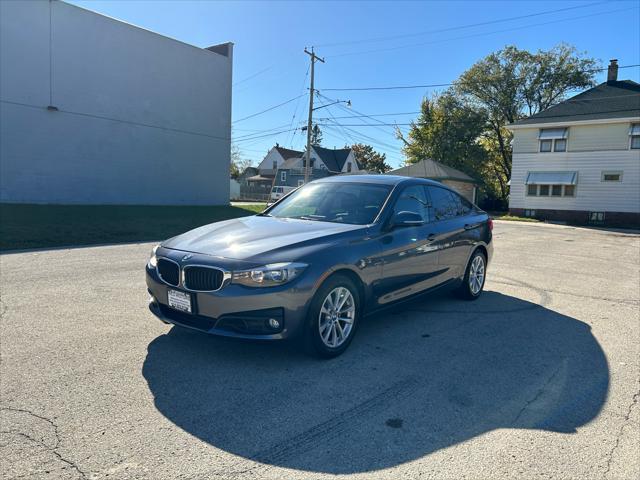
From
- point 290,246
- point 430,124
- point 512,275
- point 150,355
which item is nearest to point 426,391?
point 290,246

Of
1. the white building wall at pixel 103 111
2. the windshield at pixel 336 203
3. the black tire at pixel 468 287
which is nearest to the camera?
the windshield at pixel 336 203

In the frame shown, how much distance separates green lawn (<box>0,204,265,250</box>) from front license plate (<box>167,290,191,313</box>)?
27.7ft

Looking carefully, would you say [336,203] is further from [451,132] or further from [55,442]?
[451,132]

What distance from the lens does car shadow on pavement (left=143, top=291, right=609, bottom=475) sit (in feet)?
9.16

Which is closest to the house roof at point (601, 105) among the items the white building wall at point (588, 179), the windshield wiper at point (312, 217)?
the white building wall at point (588, 179)

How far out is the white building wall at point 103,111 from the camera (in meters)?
18.4

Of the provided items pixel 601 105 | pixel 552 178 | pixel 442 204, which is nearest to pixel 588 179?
pixel 552 178

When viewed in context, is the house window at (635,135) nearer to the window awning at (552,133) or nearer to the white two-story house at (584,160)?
the white two-story house at (584,160)

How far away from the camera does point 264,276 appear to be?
3.63 m

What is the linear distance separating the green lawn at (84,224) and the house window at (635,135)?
2397 cm

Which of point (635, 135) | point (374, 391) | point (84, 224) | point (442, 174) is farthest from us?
point (442, 174)

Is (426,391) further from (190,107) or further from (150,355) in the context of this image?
(190,107)

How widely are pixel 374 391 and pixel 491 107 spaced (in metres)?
45.0

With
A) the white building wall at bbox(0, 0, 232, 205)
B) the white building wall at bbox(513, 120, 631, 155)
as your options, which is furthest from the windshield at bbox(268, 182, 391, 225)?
the white building wall at bbox(513, 120, 631, 155)
